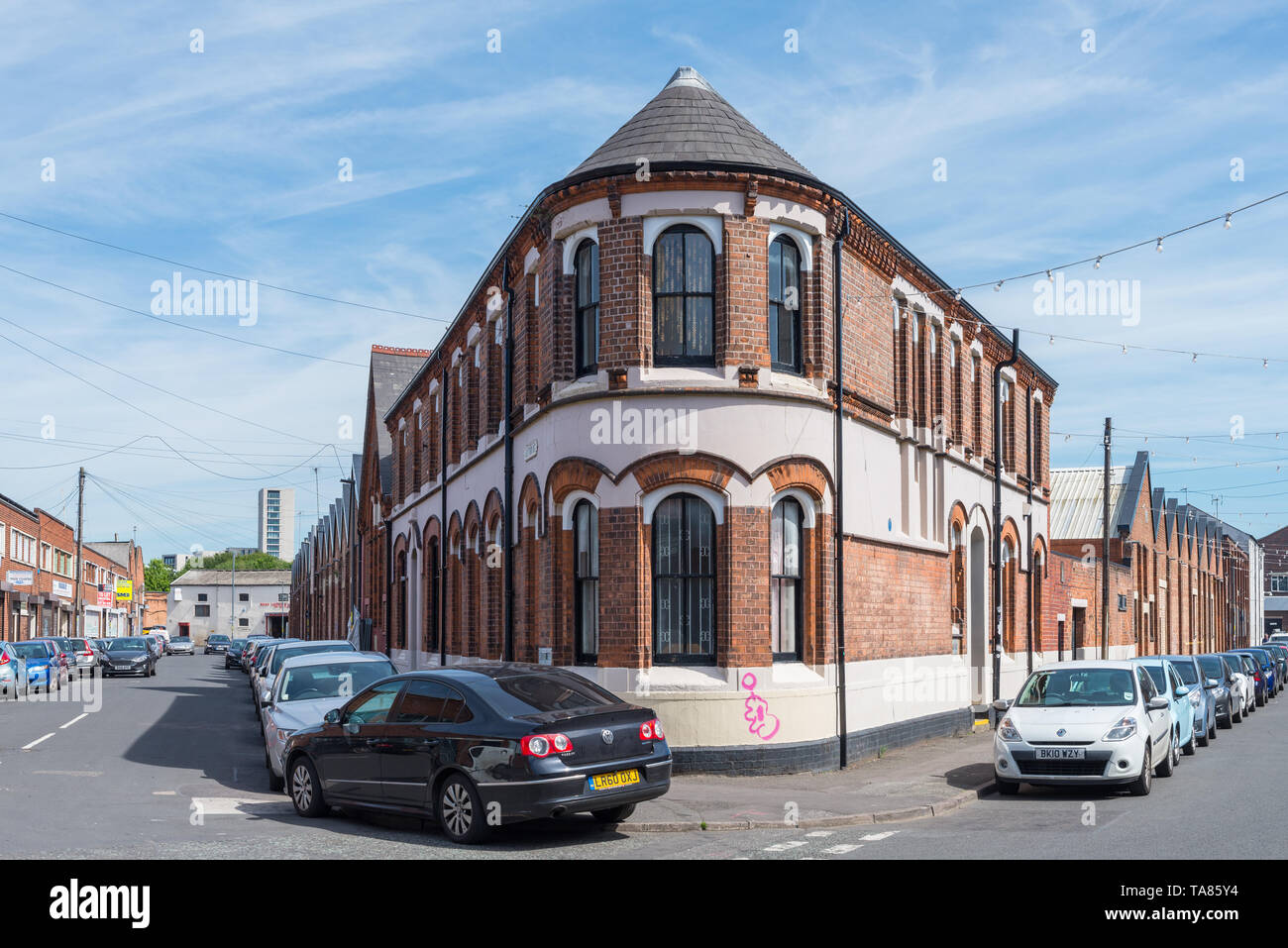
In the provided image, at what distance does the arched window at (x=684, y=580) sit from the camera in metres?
15.8

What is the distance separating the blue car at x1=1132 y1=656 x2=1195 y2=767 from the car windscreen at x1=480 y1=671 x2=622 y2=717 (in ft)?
31.4

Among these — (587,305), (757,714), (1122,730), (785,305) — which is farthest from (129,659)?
(1122,730)

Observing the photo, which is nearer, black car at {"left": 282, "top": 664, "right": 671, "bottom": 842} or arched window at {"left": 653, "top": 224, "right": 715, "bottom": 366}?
black car at {"left": 282, "top": 664, "right": 671, "bottom": 842}

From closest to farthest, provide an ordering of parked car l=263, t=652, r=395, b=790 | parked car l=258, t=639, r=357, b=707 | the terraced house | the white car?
the white car < parked car l=263, t=652, r=395, b=790 < the terraced house < parked car l=258, t=639, r=357, b=707

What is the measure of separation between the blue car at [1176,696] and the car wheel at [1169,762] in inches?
27.3

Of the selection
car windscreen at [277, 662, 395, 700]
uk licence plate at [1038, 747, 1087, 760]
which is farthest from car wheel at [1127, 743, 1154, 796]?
car windscreen at [277, 662, 395, 700]

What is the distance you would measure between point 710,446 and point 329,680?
18.9ft

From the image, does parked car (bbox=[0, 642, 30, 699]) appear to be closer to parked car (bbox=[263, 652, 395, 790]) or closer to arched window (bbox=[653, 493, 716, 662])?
parked car (bbox=[263, 652, 395, 790])

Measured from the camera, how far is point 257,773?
16.1 meters

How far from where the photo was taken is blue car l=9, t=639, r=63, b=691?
35.6m

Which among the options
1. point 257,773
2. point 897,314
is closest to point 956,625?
point 897,314

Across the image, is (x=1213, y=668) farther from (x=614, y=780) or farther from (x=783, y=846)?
(x=614, y=780)

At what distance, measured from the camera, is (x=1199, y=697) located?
67.8 feet
